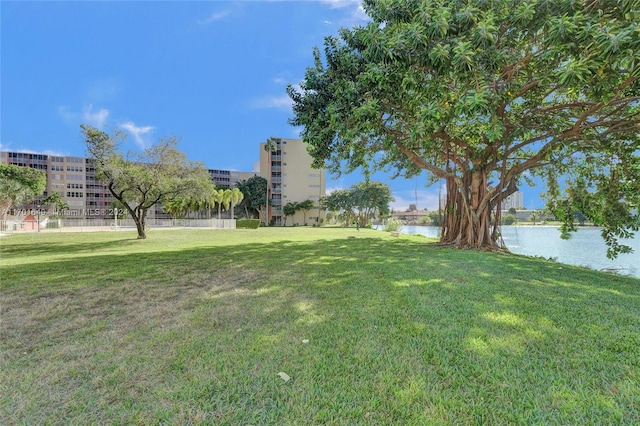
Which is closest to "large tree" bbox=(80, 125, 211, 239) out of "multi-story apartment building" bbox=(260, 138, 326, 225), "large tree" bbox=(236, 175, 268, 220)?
"large tree" bbox=(236, 175, 268, 220)

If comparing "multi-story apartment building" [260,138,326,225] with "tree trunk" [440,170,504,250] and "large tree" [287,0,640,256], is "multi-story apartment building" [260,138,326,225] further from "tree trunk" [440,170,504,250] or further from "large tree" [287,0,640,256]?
→ "tree trunk" [440,170,504,250]

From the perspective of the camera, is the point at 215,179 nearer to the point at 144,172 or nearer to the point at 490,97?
the point at 144,172

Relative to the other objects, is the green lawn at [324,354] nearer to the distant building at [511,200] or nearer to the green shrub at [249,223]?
the distant building at [511,200]

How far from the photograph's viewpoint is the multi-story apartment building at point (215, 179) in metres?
49.2

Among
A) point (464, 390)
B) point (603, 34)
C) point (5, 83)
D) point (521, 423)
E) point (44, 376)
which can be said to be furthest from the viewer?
point (5, 83)

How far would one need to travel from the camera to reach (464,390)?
1.77 meters

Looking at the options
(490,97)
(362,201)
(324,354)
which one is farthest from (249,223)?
(324,354)

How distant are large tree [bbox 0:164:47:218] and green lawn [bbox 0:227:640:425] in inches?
1301

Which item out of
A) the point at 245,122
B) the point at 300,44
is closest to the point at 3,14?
the point at 300,44

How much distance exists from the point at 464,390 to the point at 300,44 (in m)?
13.1

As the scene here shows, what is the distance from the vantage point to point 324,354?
221 cm

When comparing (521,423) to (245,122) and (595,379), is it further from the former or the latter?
(245,122)

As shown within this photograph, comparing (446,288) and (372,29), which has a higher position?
(372,29)

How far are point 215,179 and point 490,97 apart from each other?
73.8 metres
